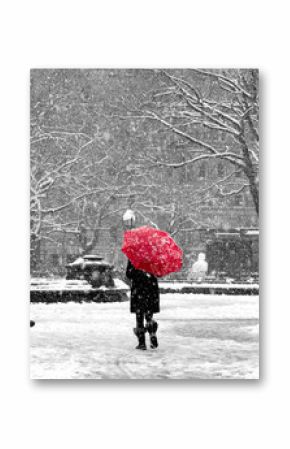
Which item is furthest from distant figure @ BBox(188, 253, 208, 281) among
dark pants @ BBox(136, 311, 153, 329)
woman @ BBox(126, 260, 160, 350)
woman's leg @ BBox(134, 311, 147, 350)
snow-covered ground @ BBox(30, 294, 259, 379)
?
woman's leg @ BBox(134, 311, 147, 350)

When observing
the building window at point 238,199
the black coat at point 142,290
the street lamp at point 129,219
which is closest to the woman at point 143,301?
the black coat at point 142,290

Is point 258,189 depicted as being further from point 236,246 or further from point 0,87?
point 0,87

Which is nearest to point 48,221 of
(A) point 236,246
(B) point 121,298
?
(B) point 121,298

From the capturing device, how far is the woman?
36.6ft

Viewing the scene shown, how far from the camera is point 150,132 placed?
11445 mm

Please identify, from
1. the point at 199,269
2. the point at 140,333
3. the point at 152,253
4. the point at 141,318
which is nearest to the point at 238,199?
the point at 199,269

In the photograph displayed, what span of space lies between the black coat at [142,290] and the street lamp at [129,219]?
16.2 inches

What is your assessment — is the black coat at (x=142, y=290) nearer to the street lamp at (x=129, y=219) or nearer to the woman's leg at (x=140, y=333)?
the woman's leg at (x=140, y=333)

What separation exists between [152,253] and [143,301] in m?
0.51

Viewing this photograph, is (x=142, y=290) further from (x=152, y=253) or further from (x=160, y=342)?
(x=160, y=342)

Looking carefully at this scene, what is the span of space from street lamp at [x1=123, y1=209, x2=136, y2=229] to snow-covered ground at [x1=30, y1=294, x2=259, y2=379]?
2.68 feet

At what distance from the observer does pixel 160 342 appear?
36.7ft

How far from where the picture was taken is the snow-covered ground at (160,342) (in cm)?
1103
